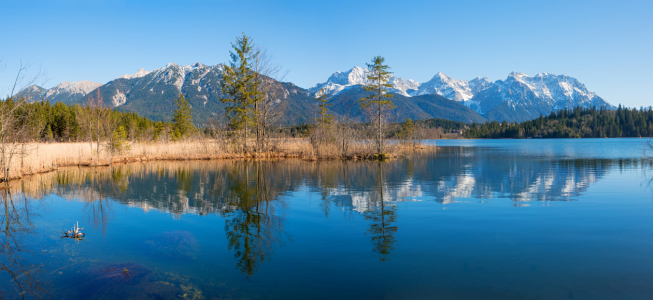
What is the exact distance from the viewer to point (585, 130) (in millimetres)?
153625

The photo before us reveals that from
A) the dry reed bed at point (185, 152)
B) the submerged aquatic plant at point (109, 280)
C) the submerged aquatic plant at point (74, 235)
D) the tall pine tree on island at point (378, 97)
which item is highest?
the tall pine tree on island at point (378, 97)

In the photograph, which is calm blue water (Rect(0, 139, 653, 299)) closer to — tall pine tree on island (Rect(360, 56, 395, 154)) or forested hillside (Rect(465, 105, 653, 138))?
tall pine tree on island (Rect(360, 56, 395, 154))

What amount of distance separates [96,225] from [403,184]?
11963 mm

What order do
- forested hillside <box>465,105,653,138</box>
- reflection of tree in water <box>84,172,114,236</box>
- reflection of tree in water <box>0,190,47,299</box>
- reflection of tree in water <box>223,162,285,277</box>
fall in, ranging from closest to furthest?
reflection of tree in water <box>0,190,47,299</box>, reflection of tree in water <box>223,162,285,277</box>, reflection of tree in water <box>84,172,114,236</box>, forested hillside <box>465,105,653,138</box>

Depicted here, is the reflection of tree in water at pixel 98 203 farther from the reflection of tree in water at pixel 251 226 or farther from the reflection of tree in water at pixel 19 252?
the reflection of tree in water at pixel 251 226

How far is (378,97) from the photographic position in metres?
36.4

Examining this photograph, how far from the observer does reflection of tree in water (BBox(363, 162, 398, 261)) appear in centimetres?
721

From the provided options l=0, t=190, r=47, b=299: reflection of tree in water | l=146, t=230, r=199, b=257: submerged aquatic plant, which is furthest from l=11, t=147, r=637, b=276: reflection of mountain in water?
l=0, t=190, r=47, b=299: reflection of tree in water

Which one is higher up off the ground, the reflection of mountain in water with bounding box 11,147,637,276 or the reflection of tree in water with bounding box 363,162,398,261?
the reflection of mountain in water with bounding box 11,147,637,276

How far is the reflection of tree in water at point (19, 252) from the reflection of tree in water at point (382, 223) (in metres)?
5.59

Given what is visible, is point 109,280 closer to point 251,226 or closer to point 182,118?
point 251,226

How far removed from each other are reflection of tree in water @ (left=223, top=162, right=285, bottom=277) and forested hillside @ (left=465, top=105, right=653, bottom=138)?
16932 centimetres

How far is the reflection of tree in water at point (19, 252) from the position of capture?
5527mm

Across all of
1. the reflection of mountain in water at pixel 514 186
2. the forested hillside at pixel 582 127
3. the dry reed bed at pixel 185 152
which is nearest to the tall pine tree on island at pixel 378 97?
the dry reed bed at pixel 185 152
